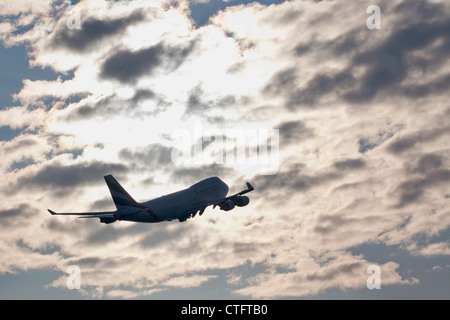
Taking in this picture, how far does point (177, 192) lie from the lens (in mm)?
112250

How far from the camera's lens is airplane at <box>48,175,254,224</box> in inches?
4077

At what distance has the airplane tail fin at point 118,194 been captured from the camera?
103438mm

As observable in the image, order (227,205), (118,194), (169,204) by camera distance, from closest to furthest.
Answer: (118,194) < (169,204) < (227,205)

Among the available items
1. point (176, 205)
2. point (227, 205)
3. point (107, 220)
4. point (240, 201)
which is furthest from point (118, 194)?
point (240, 201)

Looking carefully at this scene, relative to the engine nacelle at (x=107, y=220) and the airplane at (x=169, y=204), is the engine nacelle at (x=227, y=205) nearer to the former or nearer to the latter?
the airplane at (x=169, y=204)

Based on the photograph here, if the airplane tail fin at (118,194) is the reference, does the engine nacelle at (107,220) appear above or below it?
below

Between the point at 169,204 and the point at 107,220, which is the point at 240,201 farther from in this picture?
the point at 107,220

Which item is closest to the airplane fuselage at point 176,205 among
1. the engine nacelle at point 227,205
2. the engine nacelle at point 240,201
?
the engine nacelle at point 227,205

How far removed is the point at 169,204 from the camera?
108 meters

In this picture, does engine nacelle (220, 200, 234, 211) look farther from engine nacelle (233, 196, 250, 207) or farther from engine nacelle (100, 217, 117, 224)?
engine nacelle (100, 217, 117, 224)

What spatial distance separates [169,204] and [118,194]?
414 inches

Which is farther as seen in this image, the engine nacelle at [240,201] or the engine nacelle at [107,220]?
the engine nacelle at [240,201]
